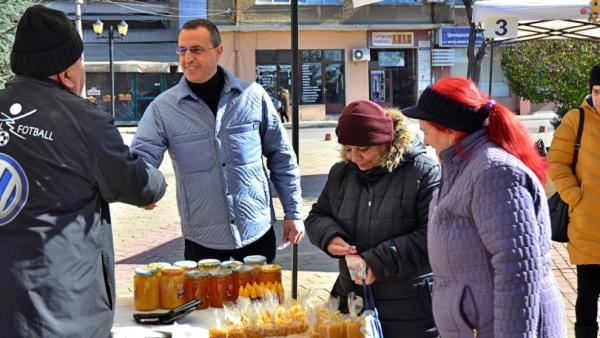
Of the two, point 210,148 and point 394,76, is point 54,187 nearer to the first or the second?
point 210,148

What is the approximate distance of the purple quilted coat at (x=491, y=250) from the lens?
7.64 feet

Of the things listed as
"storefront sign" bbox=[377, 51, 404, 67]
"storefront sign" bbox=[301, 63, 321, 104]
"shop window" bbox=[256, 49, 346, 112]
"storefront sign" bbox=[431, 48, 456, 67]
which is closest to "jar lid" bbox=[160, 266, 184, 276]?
"shop window" bbox=[256, 49, 346, 112]

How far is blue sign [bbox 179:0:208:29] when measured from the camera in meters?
31.9

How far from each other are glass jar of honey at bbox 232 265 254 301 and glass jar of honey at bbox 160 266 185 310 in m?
0.23

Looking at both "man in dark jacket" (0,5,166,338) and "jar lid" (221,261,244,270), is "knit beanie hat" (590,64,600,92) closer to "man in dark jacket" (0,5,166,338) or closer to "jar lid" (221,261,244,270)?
"jar lid" (221,261,244,270)

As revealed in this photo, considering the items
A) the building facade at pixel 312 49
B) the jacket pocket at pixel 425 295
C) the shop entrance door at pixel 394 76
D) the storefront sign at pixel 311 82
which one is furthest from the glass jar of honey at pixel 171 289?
the shop entrance door at pixel 394 76

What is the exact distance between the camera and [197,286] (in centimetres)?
318

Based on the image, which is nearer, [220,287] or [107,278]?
[107,278]

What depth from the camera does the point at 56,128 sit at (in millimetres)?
2371

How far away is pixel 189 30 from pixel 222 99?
401 millimetres

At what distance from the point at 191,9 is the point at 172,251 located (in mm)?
25596

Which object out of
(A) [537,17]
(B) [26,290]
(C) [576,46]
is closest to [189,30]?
(B) [26,290]

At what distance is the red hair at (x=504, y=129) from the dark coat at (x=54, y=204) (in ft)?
3.91

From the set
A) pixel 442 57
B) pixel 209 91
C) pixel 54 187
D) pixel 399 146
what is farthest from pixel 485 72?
pixel 54 187
